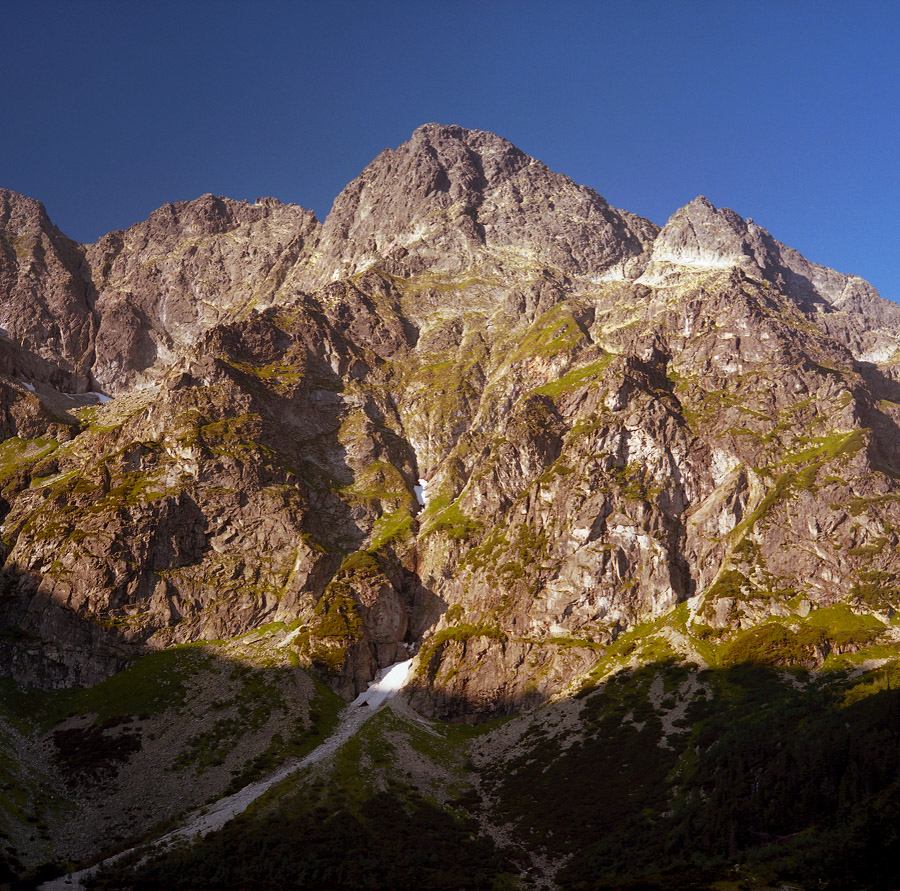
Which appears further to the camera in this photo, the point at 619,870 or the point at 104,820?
the point at 104,820

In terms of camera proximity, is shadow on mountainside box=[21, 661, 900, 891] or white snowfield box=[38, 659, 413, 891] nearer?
shadow on mountainside box=[21, 661, 900, 891]

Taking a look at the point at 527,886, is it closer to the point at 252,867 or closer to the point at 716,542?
the point at 252,867

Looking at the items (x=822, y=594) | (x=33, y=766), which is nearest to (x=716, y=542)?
(x=822, y=594)

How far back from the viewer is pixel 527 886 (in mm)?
103938

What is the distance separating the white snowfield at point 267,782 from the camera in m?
113

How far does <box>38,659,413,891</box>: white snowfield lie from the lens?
113312 mm

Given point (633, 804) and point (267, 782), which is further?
point (267, 782)

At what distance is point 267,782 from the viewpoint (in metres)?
138

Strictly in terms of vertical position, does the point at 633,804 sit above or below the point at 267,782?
below

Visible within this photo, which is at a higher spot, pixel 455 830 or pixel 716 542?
pixel 716 542

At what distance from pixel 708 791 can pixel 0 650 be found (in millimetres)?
161477

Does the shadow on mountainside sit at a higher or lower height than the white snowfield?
lower

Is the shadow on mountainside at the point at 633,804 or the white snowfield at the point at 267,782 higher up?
the white snowfield at the point at 267,782

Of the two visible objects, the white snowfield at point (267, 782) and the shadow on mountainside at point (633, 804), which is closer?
the shadow on mountainside at point (633, 804)
